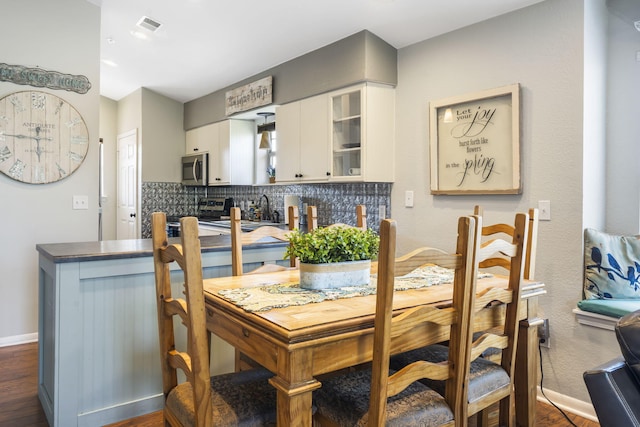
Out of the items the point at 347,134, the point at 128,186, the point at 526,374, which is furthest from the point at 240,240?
the point at 128,186

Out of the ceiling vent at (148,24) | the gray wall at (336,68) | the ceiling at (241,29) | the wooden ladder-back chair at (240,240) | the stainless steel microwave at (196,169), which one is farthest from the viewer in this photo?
the stainless steel microwave at (196,169)

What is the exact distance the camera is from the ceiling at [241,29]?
3031mm

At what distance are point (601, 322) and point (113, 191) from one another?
6.36 m

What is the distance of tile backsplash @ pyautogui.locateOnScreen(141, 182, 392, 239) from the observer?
3.75 metres

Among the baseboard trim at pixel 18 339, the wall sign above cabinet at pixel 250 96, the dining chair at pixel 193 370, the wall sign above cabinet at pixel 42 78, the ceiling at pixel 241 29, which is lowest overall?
the baseboard trim at pixel 18 339

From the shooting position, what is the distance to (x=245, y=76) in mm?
4750

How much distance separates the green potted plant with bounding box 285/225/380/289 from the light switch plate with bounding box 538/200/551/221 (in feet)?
4.78

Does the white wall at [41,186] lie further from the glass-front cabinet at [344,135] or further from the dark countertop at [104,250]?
the glass-front cabinet at [344,135]

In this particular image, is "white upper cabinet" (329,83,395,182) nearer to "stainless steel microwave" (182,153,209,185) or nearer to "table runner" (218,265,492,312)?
"table runner" (218,265,492,312)

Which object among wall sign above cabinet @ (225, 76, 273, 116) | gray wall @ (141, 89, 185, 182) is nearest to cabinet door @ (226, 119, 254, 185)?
wall sign above cabinet @ (225, 76, 273, 116)

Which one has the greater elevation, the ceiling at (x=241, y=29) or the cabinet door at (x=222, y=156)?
the ceiling at (x=241, y=29)

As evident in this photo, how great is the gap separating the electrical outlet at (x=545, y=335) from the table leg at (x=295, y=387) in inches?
76.3

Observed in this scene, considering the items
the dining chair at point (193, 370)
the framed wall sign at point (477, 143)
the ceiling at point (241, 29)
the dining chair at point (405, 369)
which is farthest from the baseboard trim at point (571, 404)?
the ceiling at point (241, 29)

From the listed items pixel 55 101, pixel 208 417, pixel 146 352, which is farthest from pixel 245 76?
pixel 208 417
